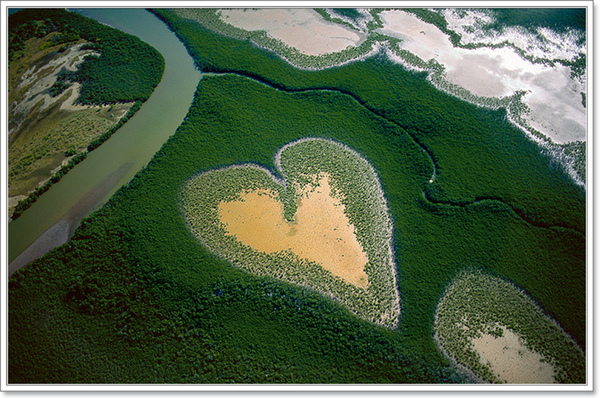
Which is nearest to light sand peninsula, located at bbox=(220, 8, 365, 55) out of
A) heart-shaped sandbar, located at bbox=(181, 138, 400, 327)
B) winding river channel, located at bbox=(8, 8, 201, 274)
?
winding river channel, located at bbox=(8, 8, 201, 274)

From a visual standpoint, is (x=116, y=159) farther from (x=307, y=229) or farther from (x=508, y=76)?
(x=508, y=76)

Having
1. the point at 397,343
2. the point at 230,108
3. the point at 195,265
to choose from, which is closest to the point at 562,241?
the point at 397,343

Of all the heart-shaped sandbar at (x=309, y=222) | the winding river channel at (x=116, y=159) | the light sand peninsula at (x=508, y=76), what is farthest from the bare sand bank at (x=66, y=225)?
the light sand peninsula at (x=508, y=76)

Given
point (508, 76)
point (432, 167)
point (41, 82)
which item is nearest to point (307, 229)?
point (432, 167)

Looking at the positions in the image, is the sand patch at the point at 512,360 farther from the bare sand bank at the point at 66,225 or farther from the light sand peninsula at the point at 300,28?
the light sand peninsula at the point at 300,28

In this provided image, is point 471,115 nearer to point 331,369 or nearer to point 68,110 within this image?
point 331,369
